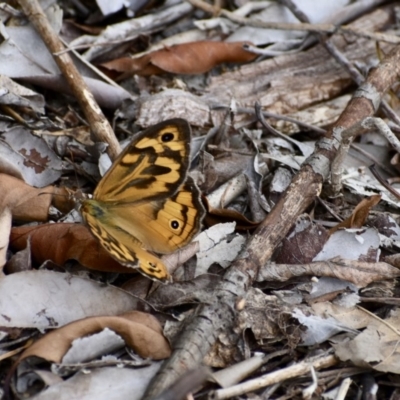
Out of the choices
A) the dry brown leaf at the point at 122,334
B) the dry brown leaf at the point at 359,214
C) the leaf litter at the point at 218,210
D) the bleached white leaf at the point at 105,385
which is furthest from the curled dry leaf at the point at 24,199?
the dry brown leaf at the point at 359,214

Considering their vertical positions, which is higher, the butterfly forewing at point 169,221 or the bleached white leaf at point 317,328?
the butterfly forewing at point 169,221

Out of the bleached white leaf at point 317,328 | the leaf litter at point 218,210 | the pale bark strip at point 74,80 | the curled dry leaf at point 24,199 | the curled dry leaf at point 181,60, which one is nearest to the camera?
the leaf litter at point 218,210

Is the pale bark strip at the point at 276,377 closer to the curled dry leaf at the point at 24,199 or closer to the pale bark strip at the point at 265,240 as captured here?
the pale bark strip at the point at 265,240

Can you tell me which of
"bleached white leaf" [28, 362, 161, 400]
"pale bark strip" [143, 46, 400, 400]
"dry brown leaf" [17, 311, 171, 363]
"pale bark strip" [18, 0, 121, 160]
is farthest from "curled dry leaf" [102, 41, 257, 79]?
"bleached white leaf" [28, 362, 161, 400]

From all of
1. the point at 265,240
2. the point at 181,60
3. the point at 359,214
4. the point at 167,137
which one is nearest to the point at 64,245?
the point at 167,137

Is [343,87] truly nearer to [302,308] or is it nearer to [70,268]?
[302,308]

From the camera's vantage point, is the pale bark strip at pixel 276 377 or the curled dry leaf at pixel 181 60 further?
the curled dry leaf at pixel 181 60

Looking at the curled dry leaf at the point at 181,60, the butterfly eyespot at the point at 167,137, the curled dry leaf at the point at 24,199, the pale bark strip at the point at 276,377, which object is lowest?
the pale bark strip at the point at 276,377
